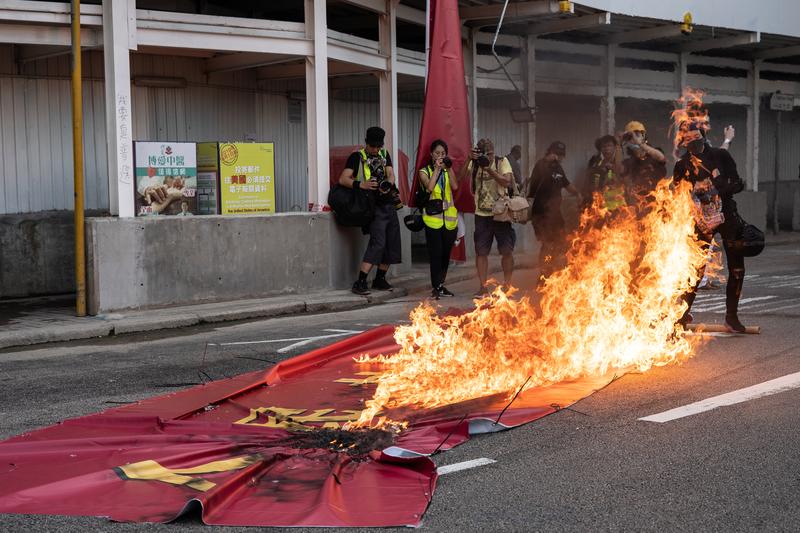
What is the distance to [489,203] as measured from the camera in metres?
12.8

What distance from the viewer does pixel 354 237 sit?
45.5ft

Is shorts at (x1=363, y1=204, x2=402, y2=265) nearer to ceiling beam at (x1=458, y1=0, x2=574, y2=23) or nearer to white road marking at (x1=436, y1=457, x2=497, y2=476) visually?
ceiling beam at (x1=458, y1=0, x2=574, y2=23)

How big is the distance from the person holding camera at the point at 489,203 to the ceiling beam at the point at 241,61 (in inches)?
116

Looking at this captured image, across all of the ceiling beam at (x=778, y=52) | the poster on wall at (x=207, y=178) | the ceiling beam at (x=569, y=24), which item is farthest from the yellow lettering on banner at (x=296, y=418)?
the ceiling beam at (x=778, y=52)

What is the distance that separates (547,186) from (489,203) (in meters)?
0.78

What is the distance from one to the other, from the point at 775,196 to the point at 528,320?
18376mm

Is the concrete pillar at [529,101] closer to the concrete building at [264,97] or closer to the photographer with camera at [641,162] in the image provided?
the concrete building at [264,97]

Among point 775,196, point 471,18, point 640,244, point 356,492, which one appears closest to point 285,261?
point 640,244

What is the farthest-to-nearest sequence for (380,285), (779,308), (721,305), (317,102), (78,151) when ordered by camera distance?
(380,285), (317,102), (721,305), (779,308), (78,151)

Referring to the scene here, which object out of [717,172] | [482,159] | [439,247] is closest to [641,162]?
[717,172]

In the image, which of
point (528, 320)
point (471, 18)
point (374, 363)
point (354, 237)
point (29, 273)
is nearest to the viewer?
point (528, 320)

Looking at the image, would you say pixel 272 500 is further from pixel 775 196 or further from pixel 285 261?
pixel 775 196

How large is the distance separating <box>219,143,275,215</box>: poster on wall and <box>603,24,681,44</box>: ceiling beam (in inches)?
393

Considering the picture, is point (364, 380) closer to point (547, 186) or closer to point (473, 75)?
point (547, 186)
